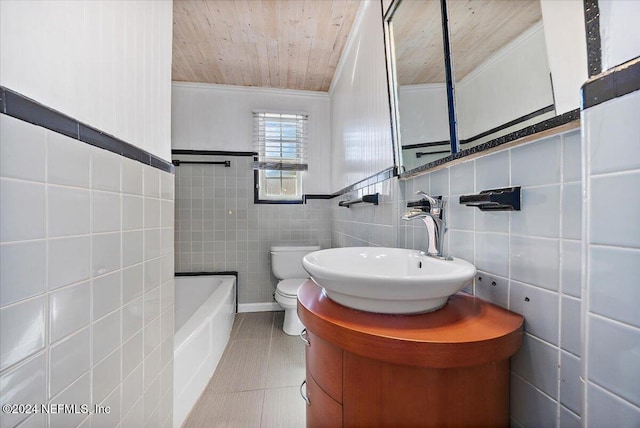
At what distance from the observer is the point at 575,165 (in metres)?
0.52

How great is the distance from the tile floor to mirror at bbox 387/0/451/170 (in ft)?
4.69

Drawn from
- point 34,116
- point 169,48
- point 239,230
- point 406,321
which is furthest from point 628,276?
point 239,230

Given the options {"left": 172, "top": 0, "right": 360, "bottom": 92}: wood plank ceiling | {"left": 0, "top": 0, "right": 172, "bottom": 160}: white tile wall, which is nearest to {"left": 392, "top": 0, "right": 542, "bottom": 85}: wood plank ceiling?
{"left": 172, "top": 0, "right": 360, "bottom": 92}: wood plank ceiling

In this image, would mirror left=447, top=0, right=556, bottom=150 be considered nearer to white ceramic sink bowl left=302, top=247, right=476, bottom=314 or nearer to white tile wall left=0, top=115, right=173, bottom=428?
white ceramic sink bowl left=302, top=247, right=476, bottom=314

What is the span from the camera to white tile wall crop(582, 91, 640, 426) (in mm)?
338

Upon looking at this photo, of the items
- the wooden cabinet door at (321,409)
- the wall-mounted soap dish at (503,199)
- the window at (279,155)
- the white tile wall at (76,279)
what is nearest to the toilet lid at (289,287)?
the window at (279,155)

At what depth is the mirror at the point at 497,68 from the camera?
24.5 inches

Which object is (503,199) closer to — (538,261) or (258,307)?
(538,261)

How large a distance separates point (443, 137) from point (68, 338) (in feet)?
4.29

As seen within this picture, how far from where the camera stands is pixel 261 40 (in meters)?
1.94

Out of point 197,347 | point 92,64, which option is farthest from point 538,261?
point 197,347

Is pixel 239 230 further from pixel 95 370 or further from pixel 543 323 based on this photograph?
pixel 543 323

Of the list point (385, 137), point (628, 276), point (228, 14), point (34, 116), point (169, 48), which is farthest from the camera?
point (228, 14)

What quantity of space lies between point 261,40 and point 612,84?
218cm
